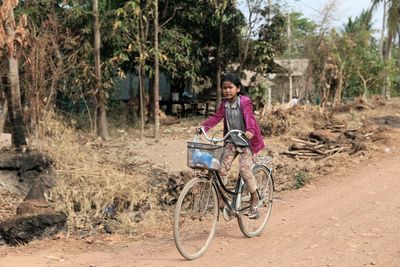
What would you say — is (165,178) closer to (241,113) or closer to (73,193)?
(73,193)

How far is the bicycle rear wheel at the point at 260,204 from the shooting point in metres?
5.83

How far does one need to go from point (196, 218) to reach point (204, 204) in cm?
17

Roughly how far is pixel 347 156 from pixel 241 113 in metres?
5.94

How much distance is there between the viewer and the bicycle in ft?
16.5

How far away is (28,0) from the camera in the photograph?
1308cm

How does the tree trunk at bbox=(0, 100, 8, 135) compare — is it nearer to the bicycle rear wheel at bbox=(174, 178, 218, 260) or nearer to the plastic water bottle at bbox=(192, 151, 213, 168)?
the bicycle rear wheel at bbox=(174, 178, 218, 260)

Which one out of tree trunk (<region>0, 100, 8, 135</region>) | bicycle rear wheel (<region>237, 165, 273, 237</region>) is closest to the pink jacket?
bicycle rear wheel (<region>237, 165, 273, 237</region>)

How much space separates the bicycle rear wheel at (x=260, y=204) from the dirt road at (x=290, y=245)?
0.42ft

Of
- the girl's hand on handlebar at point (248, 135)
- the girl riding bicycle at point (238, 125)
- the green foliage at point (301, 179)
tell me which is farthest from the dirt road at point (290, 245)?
the green foliage at point (301, 179)

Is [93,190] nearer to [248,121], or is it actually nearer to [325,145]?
[248,121]

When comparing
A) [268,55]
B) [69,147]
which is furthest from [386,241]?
[268,55]

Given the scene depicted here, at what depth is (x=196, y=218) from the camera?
5367 millimetres

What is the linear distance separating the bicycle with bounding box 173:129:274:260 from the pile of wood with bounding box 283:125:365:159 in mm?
5609

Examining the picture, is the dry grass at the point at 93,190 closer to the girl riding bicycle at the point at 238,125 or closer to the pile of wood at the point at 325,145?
the girl riding bicycle at the point at 238,125
